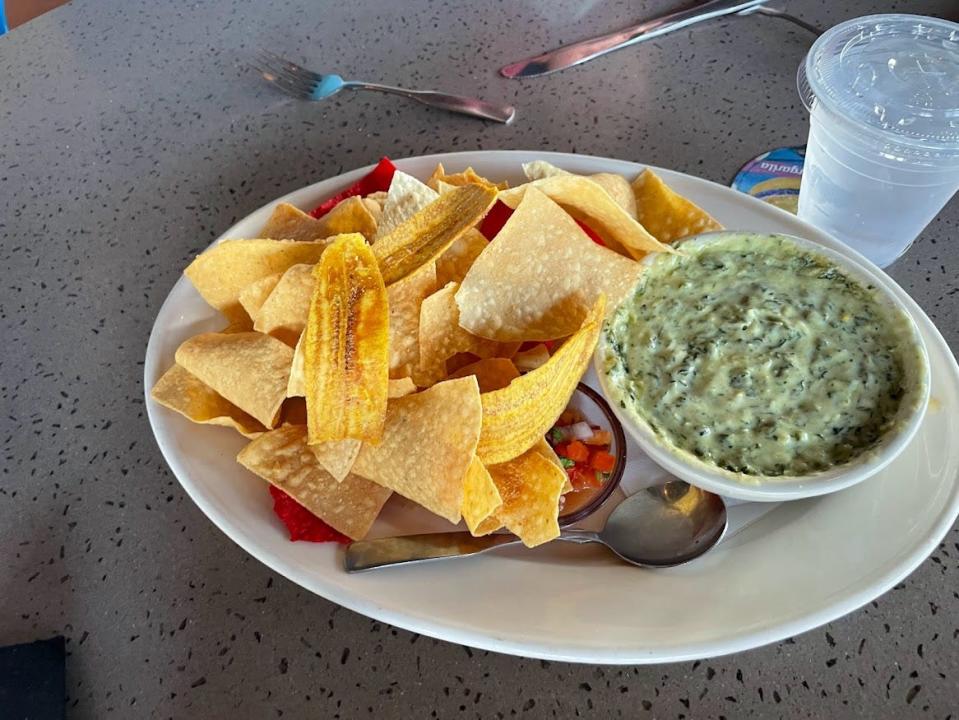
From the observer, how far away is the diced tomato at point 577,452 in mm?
1041

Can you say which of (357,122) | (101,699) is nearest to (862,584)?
Answer: (101,699)

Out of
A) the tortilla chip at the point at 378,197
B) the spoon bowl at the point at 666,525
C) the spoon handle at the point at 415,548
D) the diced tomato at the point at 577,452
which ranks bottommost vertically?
the spoon bowl at the point at 666,525

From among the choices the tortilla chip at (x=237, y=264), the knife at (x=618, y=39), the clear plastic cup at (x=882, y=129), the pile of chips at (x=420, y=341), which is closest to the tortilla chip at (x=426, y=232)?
the pile of chips at (x=420, y=341)

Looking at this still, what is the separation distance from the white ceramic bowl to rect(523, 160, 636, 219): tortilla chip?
32 centimetres

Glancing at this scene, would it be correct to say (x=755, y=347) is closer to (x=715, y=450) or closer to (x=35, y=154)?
(x=715, y=450)

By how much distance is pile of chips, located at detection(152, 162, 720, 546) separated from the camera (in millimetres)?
889

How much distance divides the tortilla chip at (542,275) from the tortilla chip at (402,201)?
0.46ft

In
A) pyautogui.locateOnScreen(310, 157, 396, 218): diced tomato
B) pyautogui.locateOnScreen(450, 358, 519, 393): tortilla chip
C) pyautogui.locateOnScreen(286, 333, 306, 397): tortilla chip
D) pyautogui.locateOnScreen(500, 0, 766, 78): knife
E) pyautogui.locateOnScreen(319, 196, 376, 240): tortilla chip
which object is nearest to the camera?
pyautogui.locateOnScreen(286, 333, 306, 397): tortilla chip

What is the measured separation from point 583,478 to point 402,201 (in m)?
0.47

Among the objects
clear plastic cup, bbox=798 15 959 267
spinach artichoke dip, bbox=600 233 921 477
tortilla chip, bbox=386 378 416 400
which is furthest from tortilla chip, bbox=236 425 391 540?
clear plastic cup, bbox=798 15 959 267

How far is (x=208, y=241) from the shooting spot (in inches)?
55.4

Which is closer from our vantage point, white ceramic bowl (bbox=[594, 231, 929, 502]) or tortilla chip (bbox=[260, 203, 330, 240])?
white ceramic bowl (bbox=[594, 231, 929, 502])

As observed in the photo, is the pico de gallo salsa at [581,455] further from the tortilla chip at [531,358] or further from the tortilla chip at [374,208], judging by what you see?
the tortilla chip at [374,208]

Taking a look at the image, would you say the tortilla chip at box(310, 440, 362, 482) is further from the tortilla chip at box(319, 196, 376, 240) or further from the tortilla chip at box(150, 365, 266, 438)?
the tortilla chip at box(319, 196, 376, 240)
